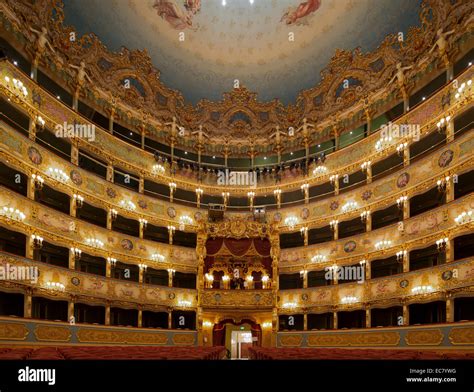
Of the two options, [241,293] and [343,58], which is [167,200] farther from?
[343,58]

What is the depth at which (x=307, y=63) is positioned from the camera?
3117 cm

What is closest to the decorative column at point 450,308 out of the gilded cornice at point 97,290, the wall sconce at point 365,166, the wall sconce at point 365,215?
the wall sconce at point 365,215

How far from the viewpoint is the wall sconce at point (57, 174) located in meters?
20.8

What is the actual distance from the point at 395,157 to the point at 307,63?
10.5 metres

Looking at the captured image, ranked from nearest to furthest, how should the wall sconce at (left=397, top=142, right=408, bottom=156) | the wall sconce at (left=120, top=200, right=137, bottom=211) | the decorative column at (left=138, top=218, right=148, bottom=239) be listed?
the wall sconce at (left=397, top=142, right=408, bottom=156)
the wall sconce at (left=120, top=200, right=137, bottom=211)
the decorative column at (left=138, top=218, right=148, bottom=239)

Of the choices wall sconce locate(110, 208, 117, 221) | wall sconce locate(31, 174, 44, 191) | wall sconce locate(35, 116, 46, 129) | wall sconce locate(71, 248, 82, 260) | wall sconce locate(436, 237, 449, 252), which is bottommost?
wall sconce locate(71, 248, 82, 260)

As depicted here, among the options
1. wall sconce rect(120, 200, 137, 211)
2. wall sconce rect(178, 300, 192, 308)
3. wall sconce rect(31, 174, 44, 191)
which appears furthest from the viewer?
wall sconce rect(178, 300, 192, 308)

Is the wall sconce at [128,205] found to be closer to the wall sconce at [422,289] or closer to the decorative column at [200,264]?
the decorative column at [200,264]

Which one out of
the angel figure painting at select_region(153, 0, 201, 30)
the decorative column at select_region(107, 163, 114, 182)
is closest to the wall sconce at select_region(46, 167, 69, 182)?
the decorative column at select_region(107, 163, 114, 182)

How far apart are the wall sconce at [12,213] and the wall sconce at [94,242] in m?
4.70

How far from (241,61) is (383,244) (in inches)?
699

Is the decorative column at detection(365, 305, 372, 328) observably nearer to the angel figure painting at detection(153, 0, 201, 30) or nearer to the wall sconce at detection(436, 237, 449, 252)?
the wall sconce at detection(436, 237, 449, 252)

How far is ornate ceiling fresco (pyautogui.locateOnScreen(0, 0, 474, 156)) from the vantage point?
2495cm

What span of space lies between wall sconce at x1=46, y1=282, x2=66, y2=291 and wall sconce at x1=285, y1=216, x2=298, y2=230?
1497 cm
